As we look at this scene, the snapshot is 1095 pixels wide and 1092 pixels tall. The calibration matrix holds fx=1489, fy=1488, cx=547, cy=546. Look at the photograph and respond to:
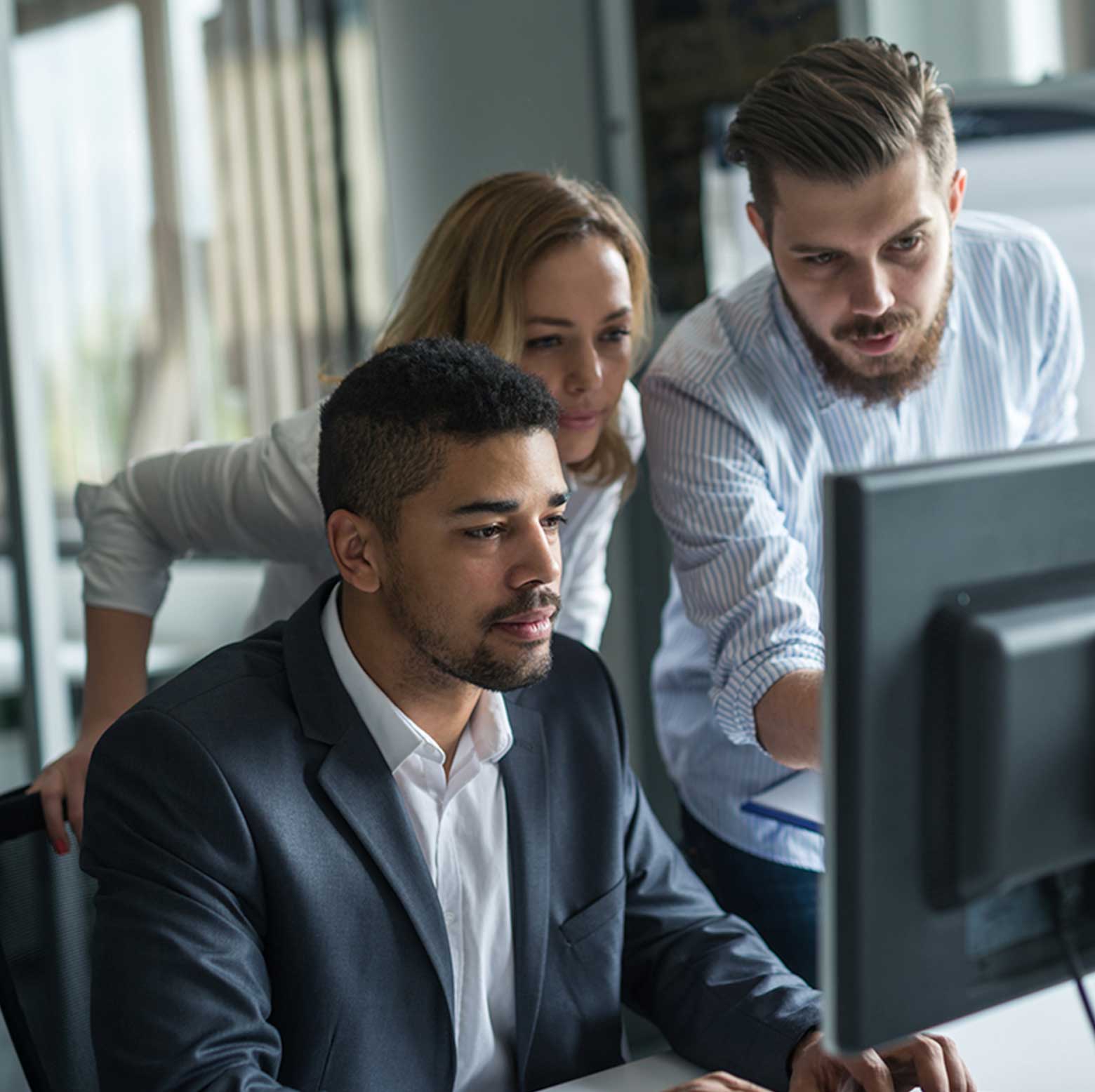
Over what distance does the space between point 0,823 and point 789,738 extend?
0.75 m

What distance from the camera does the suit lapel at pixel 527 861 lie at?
4.36 feet

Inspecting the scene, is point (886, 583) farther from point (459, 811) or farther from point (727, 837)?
point (727, 837)

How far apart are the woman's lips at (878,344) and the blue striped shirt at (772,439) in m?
0.13

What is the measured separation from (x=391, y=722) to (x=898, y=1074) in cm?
52

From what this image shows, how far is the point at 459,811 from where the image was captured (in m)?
1.38

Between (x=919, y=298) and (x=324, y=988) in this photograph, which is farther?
(x=919, y=298)

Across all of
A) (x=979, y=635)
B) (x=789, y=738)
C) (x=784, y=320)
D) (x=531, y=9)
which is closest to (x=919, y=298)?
(x=784, y=320)

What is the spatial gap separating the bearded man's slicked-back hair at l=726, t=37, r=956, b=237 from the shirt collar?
2.06ft

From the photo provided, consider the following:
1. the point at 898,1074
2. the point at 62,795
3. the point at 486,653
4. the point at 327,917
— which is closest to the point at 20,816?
the point at 62,795

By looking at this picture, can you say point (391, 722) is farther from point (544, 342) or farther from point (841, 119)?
point (841, 119)

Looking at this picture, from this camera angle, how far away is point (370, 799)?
1.28m

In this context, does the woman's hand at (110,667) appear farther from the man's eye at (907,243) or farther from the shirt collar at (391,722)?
the man's eye at (907,243)

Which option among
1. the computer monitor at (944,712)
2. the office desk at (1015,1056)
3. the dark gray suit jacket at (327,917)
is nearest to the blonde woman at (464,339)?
the dark gray suit jacket at (327,917)

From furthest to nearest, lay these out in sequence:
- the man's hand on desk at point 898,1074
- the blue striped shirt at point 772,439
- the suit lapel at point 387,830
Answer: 1. the blue striped shirt at point 772,439
2. the suit lapel at point 387,830
3. the man's hand on desk at point 898,1074
